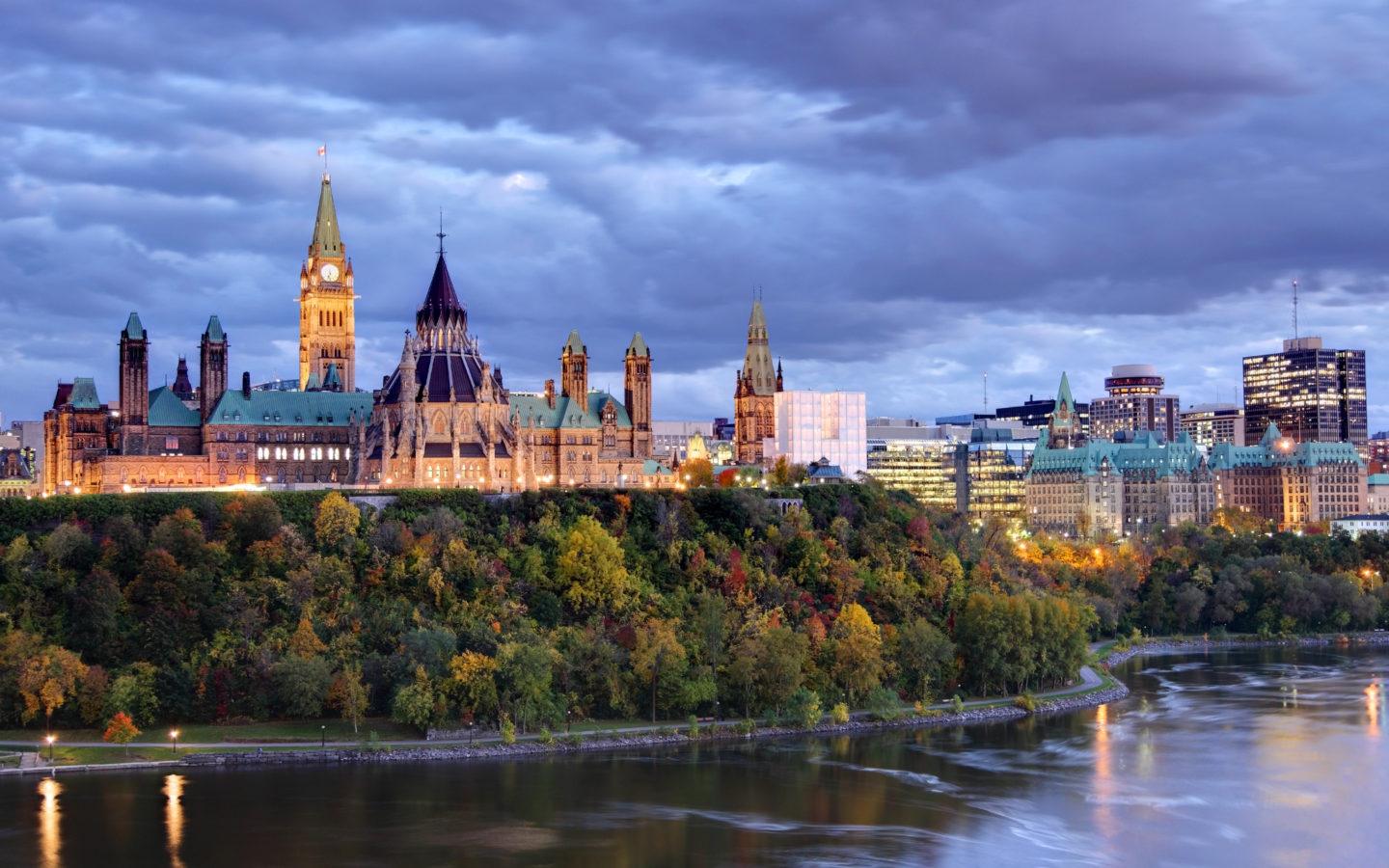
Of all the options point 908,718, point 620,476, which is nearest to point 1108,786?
point 908,718

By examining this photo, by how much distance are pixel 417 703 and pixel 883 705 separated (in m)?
32.6

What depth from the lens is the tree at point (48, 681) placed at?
98875mm

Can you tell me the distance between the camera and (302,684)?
100875 millimetres

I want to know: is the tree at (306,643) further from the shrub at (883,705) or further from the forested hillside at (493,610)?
the shrub at (883,705)

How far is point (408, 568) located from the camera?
385 ft

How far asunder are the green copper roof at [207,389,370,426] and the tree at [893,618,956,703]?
→ 68.1 m

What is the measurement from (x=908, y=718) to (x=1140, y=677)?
121ft

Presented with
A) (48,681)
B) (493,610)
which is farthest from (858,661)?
(48,681)

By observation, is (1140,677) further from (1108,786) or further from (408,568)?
(408,568)

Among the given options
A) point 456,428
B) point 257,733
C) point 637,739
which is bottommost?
point 637,739

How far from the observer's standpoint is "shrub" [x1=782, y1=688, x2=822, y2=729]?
110125mm

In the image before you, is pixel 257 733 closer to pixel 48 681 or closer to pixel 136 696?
pixel 136 696

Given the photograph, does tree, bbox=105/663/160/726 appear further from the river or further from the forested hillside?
the river

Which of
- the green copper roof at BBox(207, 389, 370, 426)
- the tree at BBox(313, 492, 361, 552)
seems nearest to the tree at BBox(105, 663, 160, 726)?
the tree at BBox(313, 492, 361, 552)
